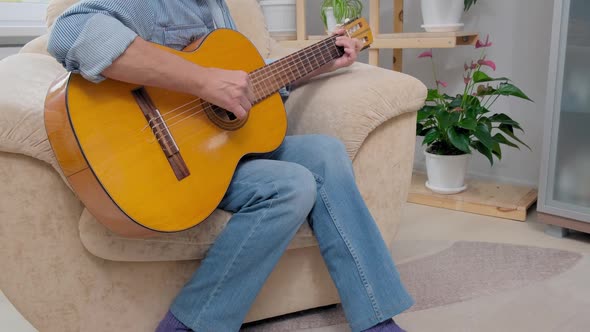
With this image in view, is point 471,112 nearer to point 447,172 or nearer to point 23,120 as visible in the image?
point 447,172

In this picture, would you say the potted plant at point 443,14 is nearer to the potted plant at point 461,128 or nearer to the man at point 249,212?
the potted plant at point 461,128

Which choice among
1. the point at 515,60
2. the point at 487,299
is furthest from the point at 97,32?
the point at 515,60

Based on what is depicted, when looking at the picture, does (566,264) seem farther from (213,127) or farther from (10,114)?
(10,114)

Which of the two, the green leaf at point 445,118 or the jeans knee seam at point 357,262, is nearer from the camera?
the jeans knee seam at point 357,262

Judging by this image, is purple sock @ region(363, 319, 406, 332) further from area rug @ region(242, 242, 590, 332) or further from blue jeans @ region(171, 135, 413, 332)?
area rug @ region(242, 242, 590, 332)

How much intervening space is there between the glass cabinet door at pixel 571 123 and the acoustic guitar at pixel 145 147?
Result: 1.06 m

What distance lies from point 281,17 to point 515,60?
3.12ft

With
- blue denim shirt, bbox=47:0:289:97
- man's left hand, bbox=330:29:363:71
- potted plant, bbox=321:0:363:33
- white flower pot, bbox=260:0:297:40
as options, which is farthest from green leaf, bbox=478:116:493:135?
blue denim shirt, bbox=47:0:289:97

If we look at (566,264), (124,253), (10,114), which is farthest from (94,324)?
(566,264)

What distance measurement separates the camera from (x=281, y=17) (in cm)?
234

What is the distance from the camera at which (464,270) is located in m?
1.56

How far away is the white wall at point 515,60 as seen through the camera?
2051 millimetres

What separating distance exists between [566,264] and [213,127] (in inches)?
43.3

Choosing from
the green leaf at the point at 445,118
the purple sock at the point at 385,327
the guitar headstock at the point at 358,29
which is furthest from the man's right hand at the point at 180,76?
the green leaf at the point at 445,118
